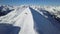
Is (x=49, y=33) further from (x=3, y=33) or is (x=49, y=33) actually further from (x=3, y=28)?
(x=3, y=28)

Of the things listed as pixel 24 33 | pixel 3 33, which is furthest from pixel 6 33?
pixel 24 33

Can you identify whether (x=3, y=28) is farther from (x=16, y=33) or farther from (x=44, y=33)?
(x=44, y=33)

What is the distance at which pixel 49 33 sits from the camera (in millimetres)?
18391

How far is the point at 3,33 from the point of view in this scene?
1864 cm

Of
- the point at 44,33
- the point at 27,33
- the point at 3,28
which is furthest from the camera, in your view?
the point at 3,28

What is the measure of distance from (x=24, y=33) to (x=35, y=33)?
1031 millimetres

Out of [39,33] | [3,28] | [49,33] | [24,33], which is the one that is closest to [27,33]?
[24,33]

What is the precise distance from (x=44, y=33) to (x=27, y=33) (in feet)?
7.21

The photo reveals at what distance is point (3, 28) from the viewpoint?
71.5ft

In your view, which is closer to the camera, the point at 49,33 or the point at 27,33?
the point at 27,33

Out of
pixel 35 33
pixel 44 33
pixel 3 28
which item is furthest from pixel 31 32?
pixel 3 28

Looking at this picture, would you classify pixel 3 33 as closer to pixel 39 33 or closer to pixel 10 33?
pixel 10 33

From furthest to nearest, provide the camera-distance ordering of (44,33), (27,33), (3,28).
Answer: (3,28), (44,33), (27,33)

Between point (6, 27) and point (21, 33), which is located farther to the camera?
point (6, 27)
